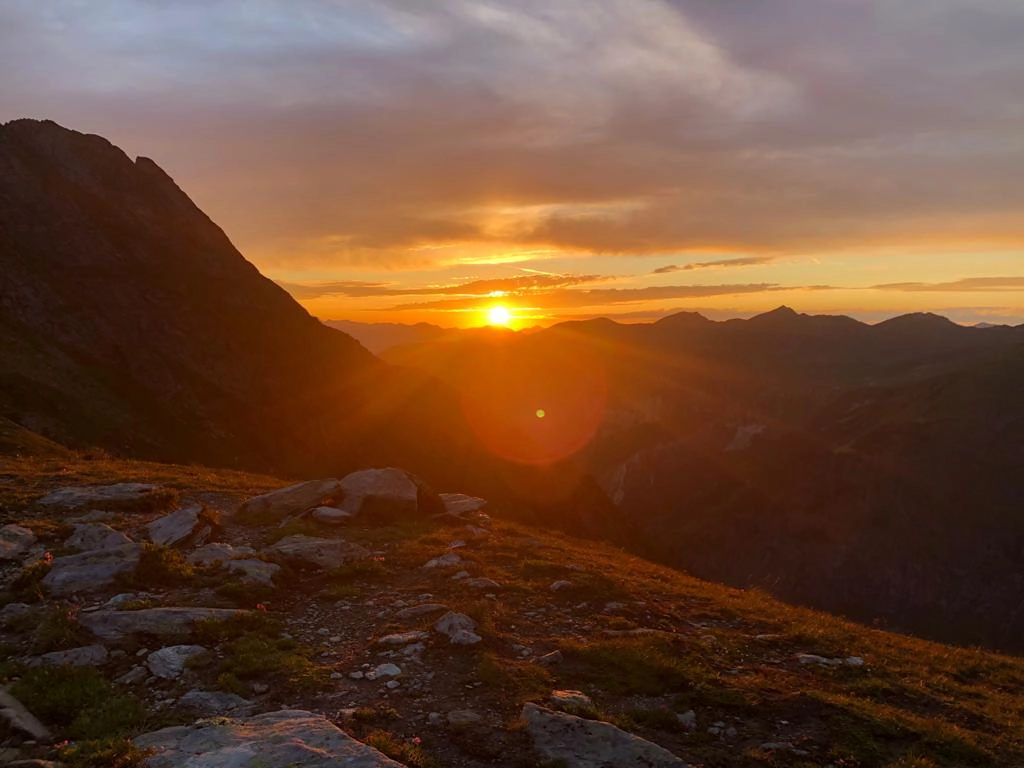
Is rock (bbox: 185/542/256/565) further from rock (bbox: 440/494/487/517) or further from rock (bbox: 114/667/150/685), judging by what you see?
rock (bbox: 440/494/487/517)

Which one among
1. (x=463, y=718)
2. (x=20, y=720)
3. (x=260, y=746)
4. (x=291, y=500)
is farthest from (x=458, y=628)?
(x=291, y=500)

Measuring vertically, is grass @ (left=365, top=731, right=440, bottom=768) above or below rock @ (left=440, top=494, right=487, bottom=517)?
above

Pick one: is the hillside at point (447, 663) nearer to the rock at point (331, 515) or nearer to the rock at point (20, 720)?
the rock at point (20, 720)

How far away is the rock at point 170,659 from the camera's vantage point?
448 inches

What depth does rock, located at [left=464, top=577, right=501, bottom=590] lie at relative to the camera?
1753 cm

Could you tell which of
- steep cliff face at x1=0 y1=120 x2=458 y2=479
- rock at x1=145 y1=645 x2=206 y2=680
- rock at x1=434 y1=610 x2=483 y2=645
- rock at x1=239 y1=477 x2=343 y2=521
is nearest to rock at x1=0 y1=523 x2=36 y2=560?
A: rock at x1=239 y1=477 x2=343 y2=521

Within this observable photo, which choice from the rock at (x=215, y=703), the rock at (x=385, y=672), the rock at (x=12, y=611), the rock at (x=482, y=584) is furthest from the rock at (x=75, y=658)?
the rock at (x=482, y=584)

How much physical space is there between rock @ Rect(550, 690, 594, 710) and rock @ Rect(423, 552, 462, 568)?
26.1ft

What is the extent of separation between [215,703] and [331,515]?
12.7 metres

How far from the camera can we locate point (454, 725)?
33.6ft

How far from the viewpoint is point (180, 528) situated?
1888 cm

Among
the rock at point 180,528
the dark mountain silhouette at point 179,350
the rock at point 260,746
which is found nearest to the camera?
the rock at point 260,746

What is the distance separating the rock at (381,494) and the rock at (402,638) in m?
11.1

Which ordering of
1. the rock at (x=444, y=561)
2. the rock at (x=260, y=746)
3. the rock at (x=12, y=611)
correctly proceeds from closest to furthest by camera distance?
the rock at (x=260, y=746)
the rock at (x=12, y=611)
the rock at (x=444, y=561)
